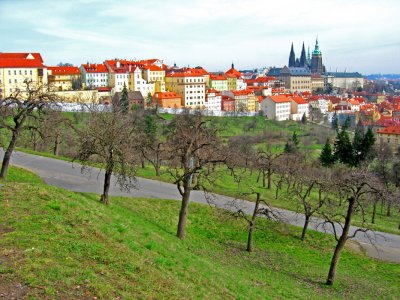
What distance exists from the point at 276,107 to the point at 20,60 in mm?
64897

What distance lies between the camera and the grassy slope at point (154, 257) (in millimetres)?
10141

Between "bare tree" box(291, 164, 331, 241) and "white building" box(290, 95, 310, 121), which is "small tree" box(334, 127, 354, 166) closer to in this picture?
"bare tree" box(291, 164, 331, 241)

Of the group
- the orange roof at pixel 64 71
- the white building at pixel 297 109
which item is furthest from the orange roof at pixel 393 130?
the orange roof at pixel 64 71

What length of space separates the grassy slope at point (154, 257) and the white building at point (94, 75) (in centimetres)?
8895

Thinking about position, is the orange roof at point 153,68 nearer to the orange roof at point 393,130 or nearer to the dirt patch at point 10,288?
the orange roof at point 393,130

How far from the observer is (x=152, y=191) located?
29.2m

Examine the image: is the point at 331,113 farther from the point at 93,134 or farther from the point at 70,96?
the point at 93,134

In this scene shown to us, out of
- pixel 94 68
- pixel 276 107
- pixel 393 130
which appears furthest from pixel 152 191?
pixel 276 107

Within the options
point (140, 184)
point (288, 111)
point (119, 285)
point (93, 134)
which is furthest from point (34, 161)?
point (288, 111)

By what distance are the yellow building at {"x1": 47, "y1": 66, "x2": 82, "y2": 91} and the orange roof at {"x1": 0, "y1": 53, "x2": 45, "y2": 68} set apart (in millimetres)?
9505

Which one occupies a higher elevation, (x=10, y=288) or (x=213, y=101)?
(x=213, y=101)

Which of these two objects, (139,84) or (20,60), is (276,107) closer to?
(139,84)

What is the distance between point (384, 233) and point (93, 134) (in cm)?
1996

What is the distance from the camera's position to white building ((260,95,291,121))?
121 meters
